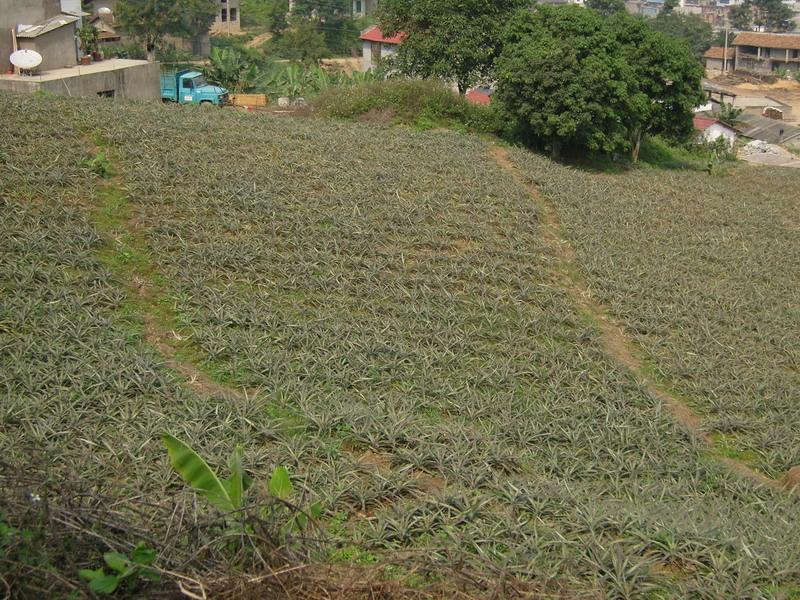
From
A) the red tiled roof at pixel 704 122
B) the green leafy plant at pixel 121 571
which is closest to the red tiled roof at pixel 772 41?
the red tiled roof at pixel 704 122

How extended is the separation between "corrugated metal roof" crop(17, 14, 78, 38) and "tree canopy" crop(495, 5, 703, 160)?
36.8 feet

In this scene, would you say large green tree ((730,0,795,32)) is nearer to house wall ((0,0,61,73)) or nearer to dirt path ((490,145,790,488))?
house wall ((0,0,61,73))

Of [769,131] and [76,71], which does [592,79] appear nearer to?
[76,71]

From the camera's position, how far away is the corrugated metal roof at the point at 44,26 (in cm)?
2030

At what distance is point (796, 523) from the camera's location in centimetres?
574

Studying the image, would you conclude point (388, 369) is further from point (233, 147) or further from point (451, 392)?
point (233, 147)

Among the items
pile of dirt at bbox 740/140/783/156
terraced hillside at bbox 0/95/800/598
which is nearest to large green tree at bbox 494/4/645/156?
terraced hillside at bbox 0/95/800/598

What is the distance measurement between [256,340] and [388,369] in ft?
4.09

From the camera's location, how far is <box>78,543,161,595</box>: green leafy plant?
351 centimetres

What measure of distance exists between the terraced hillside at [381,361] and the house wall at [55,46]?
844 centimetres

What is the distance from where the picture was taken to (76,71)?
21156 mm

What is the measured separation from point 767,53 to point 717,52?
3.58m

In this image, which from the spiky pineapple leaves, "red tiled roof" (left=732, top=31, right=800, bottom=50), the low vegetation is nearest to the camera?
the spiky pineapple leaves

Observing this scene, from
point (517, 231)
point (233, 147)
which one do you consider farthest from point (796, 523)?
point (233, 147)
